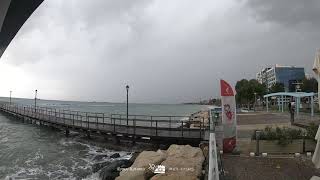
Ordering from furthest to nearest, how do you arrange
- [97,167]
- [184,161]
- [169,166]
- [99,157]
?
[99,157] < [97,167] < [184,161] < [169,166]

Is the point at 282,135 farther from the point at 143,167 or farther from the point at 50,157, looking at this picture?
the point at 50,157

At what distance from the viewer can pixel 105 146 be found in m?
24.4

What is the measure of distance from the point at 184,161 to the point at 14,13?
768 centimetres

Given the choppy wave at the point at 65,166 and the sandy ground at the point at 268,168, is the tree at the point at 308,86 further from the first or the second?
the sandy ground at the point at 268,168

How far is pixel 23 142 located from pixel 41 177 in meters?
14.4

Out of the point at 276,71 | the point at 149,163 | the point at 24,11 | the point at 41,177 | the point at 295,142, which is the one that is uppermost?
the point at 276,71

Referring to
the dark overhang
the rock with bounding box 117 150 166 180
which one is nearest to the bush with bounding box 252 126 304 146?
the rock with bounding box 117 150 166 180

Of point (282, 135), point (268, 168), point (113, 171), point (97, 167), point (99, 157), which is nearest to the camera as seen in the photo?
point (268, 168)

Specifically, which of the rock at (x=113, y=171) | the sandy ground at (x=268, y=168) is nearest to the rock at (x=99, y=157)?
the rock at (x=113, y=171)

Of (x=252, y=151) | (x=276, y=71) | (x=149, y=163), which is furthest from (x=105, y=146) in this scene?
(x=276, y=71)

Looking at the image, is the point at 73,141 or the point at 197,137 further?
the point at 73,141

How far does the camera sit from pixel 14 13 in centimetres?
999

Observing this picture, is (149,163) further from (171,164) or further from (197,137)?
(197,137)

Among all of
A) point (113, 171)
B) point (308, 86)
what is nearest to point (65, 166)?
point (113, 171)
